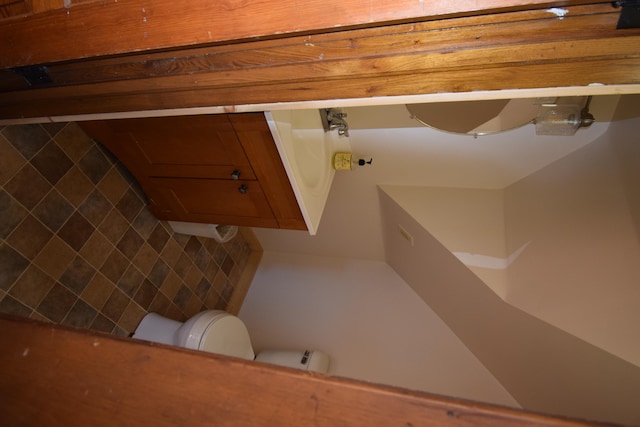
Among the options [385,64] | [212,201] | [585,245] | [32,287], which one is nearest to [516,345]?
[585,245]

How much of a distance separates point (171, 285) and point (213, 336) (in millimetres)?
491

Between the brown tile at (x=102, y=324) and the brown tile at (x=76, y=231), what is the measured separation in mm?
341

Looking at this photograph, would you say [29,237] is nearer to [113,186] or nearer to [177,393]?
[113,186]

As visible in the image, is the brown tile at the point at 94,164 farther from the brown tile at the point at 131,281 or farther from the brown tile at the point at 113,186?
the brown tile at the point at 131,281

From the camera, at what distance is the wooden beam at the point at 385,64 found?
1.24ft

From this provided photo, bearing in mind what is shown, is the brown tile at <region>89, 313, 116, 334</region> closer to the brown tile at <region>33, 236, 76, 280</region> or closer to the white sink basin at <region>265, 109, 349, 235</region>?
the brown tile at <region>33, 236, 76, 280</region>

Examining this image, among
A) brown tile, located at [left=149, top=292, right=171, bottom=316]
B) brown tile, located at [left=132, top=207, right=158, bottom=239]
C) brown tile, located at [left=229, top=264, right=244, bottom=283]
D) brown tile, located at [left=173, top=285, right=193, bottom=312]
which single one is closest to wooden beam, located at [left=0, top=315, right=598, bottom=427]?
brown tile, located at [left=132, top=207, right=158, bottom=239]

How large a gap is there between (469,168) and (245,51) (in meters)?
1.14

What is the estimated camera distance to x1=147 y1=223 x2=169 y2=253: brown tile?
157 cm

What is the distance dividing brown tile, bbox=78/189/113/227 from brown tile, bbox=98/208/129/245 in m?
0.02

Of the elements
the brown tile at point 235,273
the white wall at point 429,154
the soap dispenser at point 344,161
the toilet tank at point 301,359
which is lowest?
the toilet tank at point 301,359

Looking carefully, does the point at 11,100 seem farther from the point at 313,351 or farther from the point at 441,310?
the point at 441,310

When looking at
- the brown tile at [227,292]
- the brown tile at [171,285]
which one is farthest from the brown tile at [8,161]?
the brown tile at [227,292]

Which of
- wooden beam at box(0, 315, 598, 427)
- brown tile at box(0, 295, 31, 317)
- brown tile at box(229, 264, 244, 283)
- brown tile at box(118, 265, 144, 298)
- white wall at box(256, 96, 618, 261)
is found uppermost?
white wall at box(256, 96, 618, 261)
